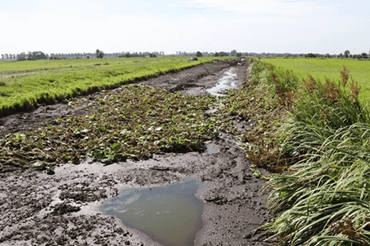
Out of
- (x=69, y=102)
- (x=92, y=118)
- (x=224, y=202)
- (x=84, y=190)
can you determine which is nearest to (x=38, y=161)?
(x=84, y=190)

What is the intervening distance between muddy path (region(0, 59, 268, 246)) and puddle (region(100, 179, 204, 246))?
16cm

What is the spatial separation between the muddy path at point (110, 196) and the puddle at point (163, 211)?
16cm

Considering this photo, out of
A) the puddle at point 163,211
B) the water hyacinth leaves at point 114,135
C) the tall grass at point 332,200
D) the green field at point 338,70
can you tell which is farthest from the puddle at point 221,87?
the tall grass at point 332,200

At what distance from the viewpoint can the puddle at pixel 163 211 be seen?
413 cm

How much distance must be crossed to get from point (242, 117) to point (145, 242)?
771 cm

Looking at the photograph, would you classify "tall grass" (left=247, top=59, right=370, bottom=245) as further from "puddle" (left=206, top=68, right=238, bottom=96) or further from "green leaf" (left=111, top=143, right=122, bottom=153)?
"puddle" (left=206, top=68, right=238, bottom=96)

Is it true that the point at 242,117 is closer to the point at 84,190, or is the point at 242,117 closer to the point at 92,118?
the point at 92,118

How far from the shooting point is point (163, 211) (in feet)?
15.5

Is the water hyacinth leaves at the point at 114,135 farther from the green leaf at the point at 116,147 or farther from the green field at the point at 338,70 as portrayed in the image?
the green field at the point at 338,70

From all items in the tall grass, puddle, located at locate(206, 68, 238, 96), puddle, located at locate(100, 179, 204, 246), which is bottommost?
puddle, located at locate(100, 179, 204, 246)

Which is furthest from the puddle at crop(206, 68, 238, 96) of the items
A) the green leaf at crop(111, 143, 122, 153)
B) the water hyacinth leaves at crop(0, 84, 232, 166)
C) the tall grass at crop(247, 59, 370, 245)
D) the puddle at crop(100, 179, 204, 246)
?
the tall grass at crop(247, 59, 370, 245)

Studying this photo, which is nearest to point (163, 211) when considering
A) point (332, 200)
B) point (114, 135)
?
point (332, 200)

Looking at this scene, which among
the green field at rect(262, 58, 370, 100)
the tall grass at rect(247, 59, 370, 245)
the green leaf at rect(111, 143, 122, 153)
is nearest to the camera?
the tall grass at rect(247, 59, 370, 245)

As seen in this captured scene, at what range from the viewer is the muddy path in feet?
12.8
